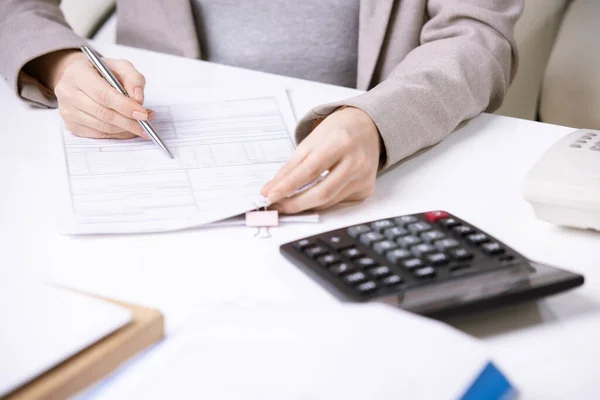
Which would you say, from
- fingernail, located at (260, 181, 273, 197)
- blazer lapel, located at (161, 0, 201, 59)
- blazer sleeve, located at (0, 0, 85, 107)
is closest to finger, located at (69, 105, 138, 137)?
blazer sleeve, located at (0, 0, 85, 107)

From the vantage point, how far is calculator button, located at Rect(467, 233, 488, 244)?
1.59 ft

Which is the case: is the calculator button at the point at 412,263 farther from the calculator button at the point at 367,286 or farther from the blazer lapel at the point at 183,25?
the blazer lapel at the point at 183,25

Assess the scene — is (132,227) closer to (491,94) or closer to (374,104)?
(374,104)

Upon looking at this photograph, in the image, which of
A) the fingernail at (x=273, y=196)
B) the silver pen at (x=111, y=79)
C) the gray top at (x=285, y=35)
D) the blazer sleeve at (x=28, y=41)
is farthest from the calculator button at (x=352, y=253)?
the gray top at (x=285, y=35)

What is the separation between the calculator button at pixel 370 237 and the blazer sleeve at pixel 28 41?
1.49ft

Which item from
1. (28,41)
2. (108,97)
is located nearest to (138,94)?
(108,97)

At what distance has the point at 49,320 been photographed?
408 mm

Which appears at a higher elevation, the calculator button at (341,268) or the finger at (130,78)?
the finger at (130,78)

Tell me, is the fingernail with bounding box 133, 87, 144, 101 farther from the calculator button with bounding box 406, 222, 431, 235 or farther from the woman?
the calculator button with bounding box 406, 222, 431, 235

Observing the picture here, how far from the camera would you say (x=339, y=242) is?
0.49 metres

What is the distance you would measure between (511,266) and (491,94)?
1.27 ft

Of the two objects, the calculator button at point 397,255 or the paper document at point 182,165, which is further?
the paper document at point 182,165

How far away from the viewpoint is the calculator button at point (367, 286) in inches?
17.1

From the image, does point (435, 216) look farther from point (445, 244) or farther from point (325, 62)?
point (325, 62)
